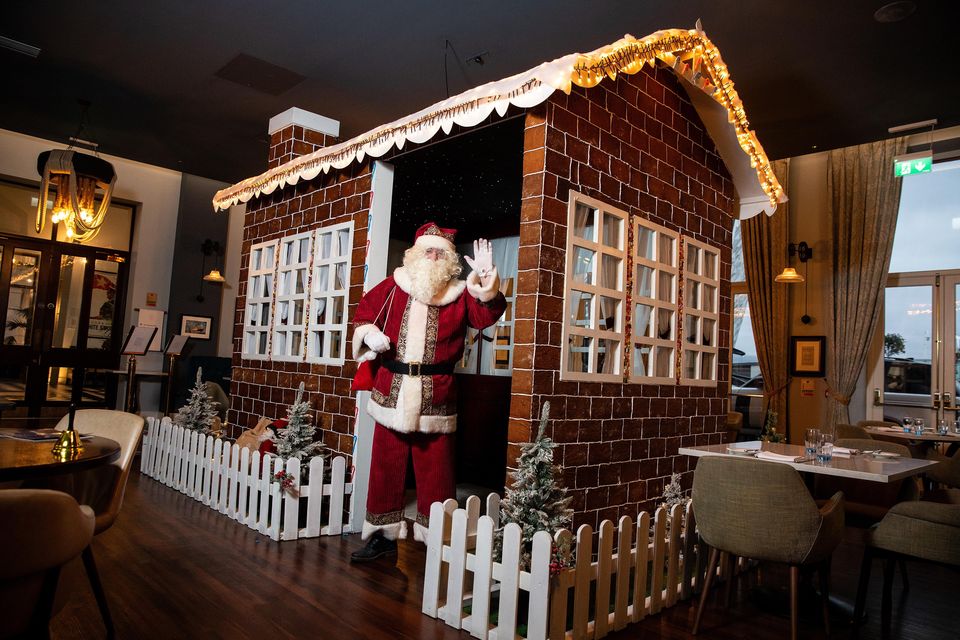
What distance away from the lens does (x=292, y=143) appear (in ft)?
18.7

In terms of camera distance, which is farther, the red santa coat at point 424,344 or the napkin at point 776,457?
the red santa coat at point 424,344

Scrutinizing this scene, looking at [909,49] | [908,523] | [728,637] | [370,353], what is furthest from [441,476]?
[909,49]

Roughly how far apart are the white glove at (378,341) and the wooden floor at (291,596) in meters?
1.21

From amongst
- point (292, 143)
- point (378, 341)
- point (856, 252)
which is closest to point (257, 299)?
point (292, 143)

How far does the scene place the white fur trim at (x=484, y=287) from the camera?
3.41m

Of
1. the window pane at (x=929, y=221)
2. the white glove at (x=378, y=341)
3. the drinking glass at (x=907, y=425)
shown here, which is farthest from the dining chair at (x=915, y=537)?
the window pane at (x=929, y=221)

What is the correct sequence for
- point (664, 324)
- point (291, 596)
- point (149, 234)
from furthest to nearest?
point (149, 234), point (664, 324), point (291, 596)

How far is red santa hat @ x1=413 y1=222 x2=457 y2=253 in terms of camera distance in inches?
146

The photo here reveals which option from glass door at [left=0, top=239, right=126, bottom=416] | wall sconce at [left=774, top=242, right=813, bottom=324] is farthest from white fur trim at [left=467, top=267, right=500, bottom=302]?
glass door at [left=0, top=239, right=126, bottom=416]

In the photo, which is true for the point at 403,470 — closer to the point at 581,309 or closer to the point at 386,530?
the point at 386,530

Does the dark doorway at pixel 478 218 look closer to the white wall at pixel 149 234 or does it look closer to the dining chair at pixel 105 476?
the dining chair at pixel 105 476

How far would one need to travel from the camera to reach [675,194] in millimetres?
4238

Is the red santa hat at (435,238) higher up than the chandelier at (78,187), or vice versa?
the chandelier at (78,187)

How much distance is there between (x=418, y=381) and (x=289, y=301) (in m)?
2.03
